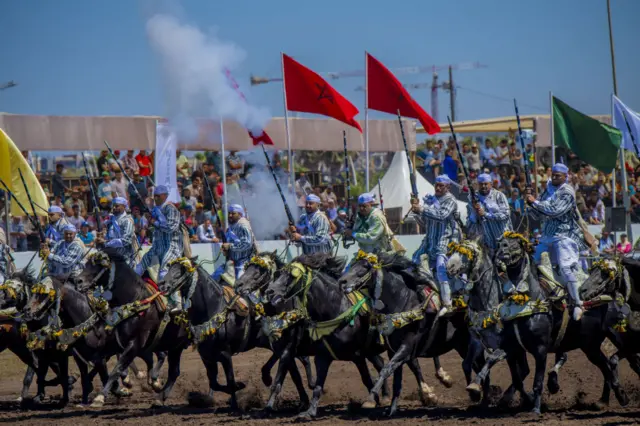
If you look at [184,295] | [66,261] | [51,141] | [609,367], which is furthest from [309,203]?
[51,141]

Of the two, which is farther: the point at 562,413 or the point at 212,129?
the point at 212,129

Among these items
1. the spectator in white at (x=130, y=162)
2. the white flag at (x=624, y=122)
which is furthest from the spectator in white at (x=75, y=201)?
the white flag at (x=624, y=122)

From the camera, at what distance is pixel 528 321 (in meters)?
12.1

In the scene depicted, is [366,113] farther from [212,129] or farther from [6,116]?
[6,116]

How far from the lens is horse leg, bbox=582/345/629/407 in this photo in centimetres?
1272

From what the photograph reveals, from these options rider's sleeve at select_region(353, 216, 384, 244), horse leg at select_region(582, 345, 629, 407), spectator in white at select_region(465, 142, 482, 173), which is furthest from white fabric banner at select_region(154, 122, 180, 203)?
horse leg at select_region(582, 345, 629, 407)

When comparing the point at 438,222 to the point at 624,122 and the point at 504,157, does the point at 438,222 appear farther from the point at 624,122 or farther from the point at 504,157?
the point at 504,157

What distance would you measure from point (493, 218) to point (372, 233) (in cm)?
176

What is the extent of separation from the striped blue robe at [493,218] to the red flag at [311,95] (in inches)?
267

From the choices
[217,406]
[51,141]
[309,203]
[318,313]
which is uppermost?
[51,141]

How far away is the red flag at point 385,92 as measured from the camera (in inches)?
800

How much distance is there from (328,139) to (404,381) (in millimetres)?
10356

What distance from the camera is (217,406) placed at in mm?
14406

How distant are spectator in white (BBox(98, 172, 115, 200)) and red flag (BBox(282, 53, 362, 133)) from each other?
403 centimetres
